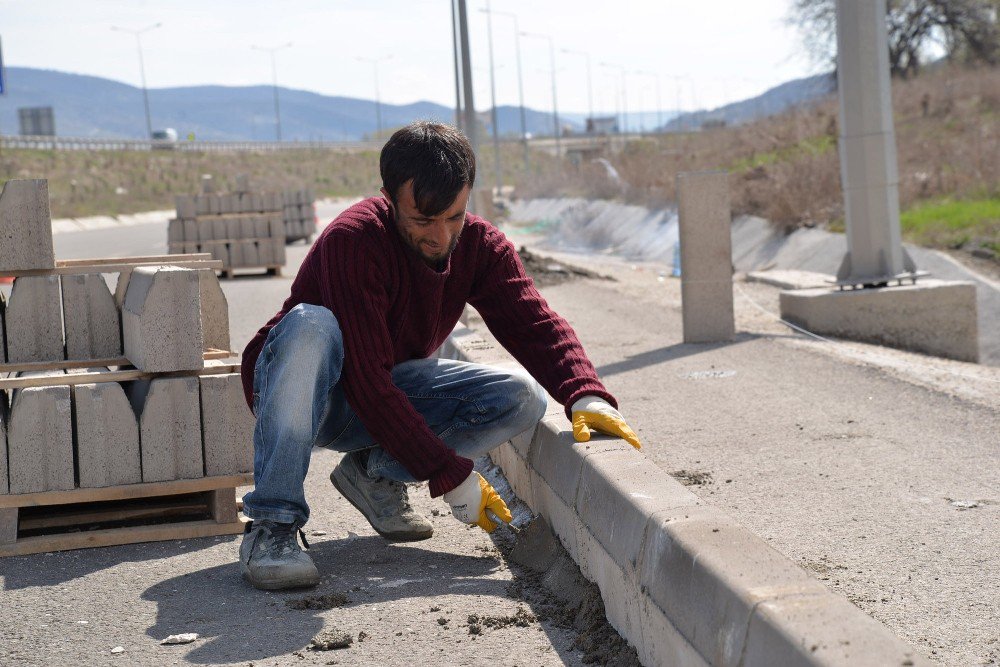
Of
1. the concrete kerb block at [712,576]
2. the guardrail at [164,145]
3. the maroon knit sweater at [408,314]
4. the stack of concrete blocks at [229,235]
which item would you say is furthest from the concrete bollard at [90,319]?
the guardrail at [164,145]

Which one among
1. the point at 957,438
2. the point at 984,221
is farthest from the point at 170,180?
the point at 957,438

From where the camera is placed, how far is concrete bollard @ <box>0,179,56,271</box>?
203 inches

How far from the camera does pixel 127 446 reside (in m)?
5.08

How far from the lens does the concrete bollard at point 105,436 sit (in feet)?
16.5

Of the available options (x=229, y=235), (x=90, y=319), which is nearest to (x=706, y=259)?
(x=90, y=319)

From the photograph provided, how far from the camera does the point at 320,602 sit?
419 centimetres

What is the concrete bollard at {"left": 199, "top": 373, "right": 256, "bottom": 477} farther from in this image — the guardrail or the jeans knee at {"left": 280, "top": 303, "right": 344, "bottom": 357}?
the guardrail

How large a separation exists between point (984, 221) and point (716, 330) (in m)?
7.09

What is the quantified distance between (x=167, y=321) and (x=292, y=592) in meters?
1.40

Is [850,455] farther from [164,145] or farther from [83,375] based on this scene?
[164,145]

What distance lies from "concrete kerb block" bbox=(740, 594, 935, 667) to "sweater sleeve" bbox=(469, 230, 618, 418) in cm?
198

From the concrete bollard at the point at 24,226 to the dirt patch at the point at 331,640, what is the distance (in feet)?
7.60

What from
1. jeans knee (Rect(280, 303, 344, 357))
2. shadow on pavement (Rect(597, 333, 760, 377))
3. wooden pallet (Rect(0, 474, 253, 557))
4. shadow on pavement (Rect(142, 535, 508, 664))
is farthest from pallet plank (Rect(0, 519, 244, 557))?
shadow on pavement (Rect(597, 333, 760, 377))

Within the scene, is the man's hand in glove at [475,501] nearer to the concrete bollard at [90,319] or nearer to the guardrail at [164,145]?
the concrete bollard at [90,319]
